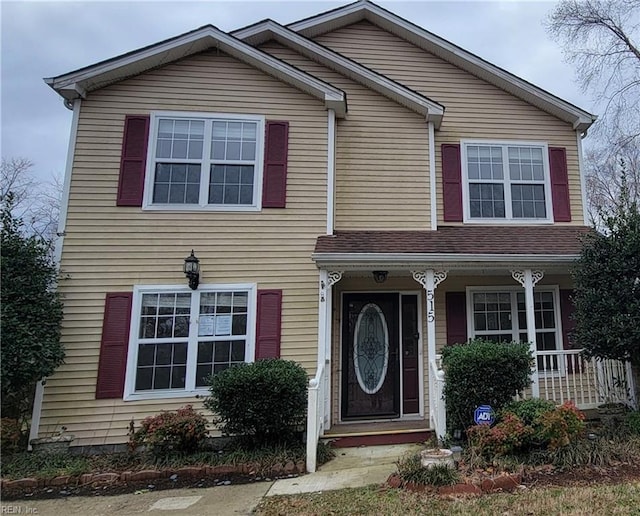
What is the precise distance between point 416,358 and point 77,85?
7632mm

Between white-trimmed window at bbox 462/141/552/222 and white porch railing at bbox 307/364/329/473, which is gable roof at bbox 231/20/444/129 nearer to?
white-trimmed window at bbox 462/141/552/222

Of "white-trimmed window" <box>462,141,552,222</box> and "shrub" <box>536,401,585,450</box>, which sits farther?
"white-trimmed window" <box>462,141,552,222</box>

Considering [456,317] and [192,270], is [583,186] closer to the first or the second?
[456,317]

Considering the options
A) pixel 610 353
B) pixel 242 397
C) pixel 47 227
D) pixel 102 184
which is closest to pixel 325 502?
pixel 242 397

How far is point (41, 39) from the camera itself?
12156 millimetres

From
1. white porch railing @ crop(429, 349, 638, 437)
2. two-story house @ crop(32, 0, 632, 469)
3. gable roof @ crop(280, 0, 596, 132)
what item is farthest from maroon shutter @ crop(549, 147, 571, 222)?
white porch railing @ crop(429, 349, 638, 437)

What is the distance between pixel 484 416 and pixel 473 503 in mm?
1632

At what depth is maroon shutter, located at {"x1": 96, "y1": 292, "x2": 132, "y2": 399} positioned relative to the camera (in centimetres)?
610

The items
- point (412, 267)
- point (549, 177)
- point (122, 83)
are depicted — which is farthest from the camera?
point (549, 177)

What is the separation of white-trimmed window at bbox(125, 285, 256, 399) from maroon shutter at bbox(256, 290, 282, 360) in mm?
119

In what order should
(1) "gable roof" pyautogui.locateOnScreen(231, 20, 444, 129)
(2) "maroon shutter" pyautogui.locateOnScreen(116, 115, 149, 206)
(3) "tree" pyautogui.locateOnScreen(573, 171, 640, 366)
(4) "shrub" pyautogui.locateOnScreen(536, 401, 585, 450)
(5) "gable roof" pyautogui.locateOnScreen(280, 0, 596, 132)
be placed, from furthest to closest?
(5) "gable roof" pyautogui.locateOnScreen(280, 0, 596, 132) < (1) "gable roof" pyautogui.locateOnScreen(231, 20, 444, 129) < (2) "maroon shutter" pyautogui.locateOnScreen(116, 115, 149, 206) < (3) "tree" pyautogui.locateOnScreen(573, 171, 640, 366) < (4) "shrub" pyautogui.locateOnScreen(536, 401, 585, 450)

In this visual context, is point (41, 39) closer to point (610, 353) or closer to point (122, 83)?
point (122, 83)

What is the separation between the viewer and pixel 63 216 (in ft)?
21.4

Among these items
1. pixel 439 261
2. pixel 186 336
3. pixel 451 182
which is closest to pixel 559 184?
pixel 451 182
